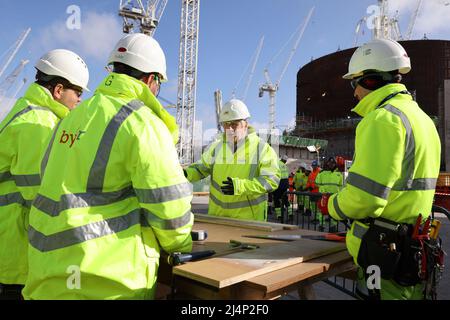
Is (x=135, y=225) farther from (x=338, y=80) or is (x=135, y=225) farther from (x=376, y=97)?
(x=338, y=80)

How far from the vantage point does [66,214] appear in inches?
61.4

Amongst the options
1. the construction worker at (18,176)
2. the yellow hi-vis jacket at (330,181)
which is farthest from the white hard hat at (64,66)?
the yellow hi-vis jacket at (330,181)

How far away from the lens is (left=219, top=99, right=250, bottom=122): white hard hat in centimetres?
420

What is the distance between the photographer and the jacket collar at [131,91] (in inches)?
71.9

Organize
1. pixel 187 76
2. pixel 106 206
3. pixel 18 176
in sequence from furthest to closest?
pixel 187 76 < pixel 18 176 < pixel 106 206

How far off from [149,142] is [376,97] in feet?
5.24

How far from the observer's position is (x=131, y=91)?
72.2 inches

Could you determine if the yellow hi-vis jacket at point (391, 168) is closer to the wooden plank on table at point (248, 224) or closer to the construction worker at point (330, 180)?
the wooden plank on table at point (248, 224)

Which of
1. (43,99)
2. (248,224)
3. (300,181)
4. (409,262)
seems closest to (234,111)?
(248,224)

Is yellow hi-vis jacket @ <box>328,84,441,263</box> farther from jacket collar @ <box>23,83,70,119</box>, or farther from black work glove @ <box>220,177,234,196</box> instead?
jacket collar @ <box>23,83,70,119</box>

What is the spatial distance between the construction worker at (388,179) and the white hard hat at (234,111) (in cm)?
205

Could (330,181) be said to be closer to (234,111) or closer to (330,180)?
(330,180)

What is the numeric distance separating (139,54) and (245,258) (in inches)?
53.6
